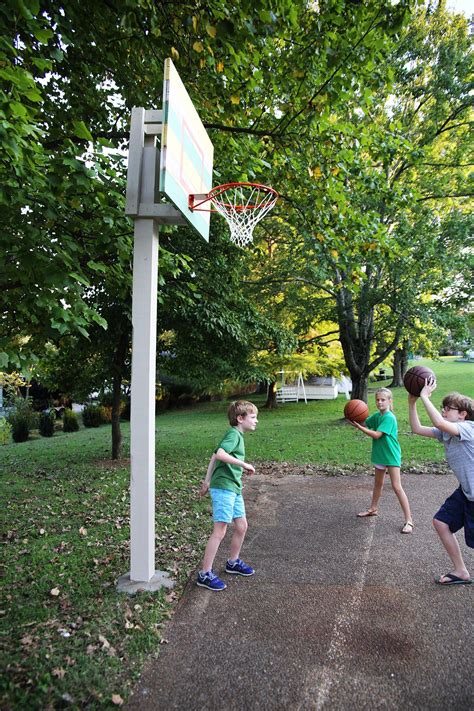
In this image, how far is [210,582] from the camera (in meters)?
4.20

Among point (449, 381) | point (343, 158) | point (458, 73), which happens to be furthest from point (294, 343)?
point (449, 381)

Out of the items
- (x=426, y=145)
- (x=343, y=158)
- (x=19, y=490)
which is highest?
(x=426, y=145)

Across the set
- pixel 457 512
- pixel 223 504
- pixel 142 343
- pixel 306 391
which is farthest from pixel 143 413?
pixel 306 391

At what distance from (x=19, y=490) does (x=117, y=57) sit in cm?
738

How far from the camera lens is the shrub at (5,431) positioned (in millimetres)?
18328

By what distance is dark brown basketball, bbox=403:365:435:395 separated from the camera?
13.2 ft

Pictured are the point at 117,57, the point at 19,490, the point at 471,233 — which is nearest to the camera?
the point at 117,57

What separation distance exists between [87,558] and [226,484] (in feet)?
6.29

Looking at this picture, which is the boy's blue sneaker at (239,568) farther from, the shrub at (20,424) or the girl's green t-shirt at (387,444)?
the shrub at (20,424)

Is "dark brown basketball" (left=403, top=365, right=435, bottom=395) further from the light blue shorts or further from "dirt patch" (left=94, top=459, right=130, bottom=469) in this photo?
"dirt patch" (left=94, top=459, right=130, bottom=469)

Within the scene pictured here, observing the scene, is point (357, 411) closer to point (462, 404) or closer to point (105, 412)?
point (462, 404)

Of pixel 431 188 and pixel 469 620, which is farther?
pixel 431 188

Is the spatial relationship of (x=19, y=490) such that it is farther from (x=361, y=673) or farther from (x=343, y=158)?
(x=343, y=158)

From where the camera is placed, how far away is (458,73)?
13.0 metres
